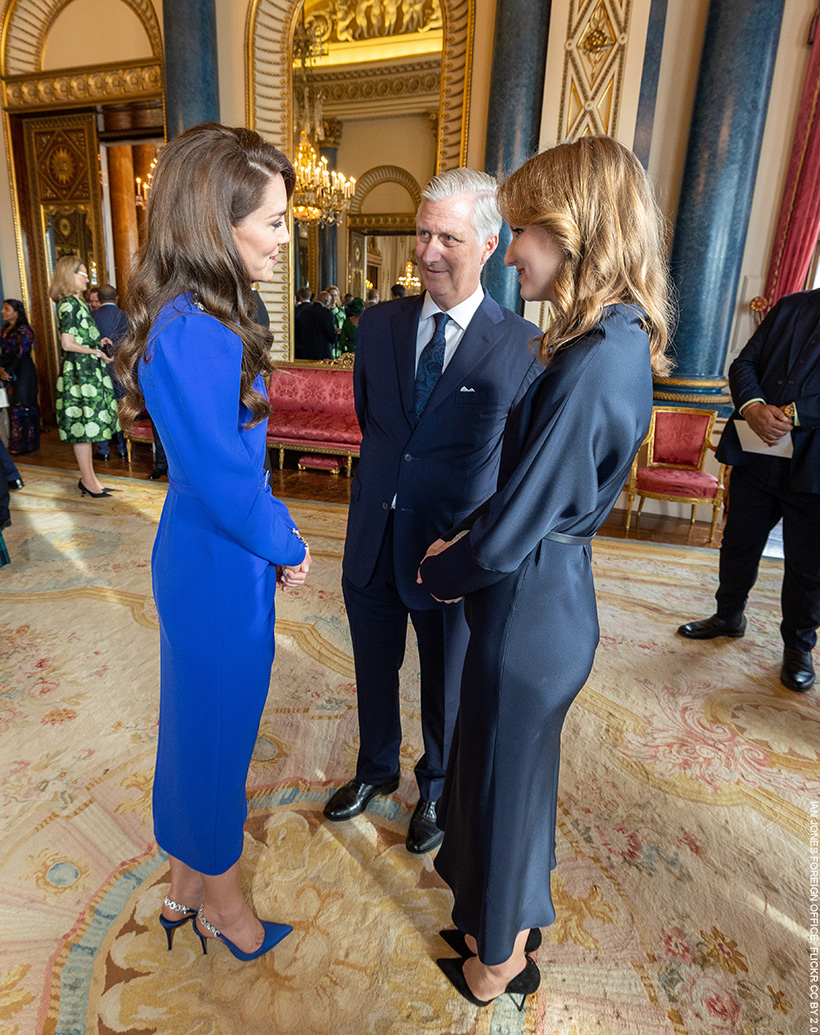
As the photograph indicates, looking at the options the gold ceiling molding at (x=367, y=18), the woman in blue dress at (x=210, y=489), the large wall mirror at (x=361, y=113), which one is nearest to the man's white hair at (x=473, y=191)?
the woman in blue dress at (x=210, y=489)

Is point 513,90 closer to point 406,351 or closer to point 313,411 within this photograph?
point 313,411

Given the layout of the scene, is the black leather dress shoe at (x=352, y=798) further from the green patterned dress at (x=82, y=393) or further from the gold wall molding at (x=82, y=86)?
the gold wall molding at (x=82, y=86)

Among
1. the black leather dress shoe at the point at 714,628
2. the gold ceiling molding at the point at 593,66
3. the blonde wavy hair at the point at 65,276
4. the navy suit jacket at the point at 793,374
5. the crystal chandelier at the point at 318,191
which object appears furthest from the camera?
the crystal chandelier at the point at 318,191

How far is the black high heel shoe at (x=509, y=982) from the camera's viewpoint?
5.02 feet

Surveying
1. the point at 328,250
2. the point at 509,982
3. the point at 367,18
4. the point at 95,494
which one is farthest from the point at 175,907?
the point at 367,18

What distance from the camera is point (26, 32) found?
300 inches

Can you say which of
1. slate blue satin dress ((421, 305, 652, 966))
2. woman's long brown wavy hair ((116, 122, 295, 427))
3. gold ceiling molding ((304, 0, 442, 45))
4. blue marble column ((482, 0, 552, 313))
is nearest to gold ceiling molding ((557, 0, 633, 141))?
blue marble column ((482, 0, 552, 313))

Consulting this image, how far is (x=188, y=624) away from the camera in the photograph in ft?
4.34

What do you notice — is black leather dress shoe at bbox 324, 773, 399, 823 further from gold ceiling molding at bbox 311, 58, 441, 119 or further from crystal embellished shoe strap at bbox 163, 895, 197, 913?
gold ceiling molding at bbox 311, 58, 441, 119

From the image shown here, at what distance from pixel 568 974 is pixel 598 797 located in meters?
0.70

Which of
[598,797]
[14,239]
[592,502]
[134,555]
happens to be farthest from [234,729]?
[14,239]

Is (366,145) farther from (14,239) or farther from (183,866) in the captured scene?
(183,866)

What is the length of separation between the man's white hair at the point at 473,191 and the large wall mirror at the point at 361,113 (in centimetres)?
515

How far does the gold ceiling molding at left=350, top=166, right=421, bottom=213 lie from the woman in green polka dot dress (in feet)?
10.2
